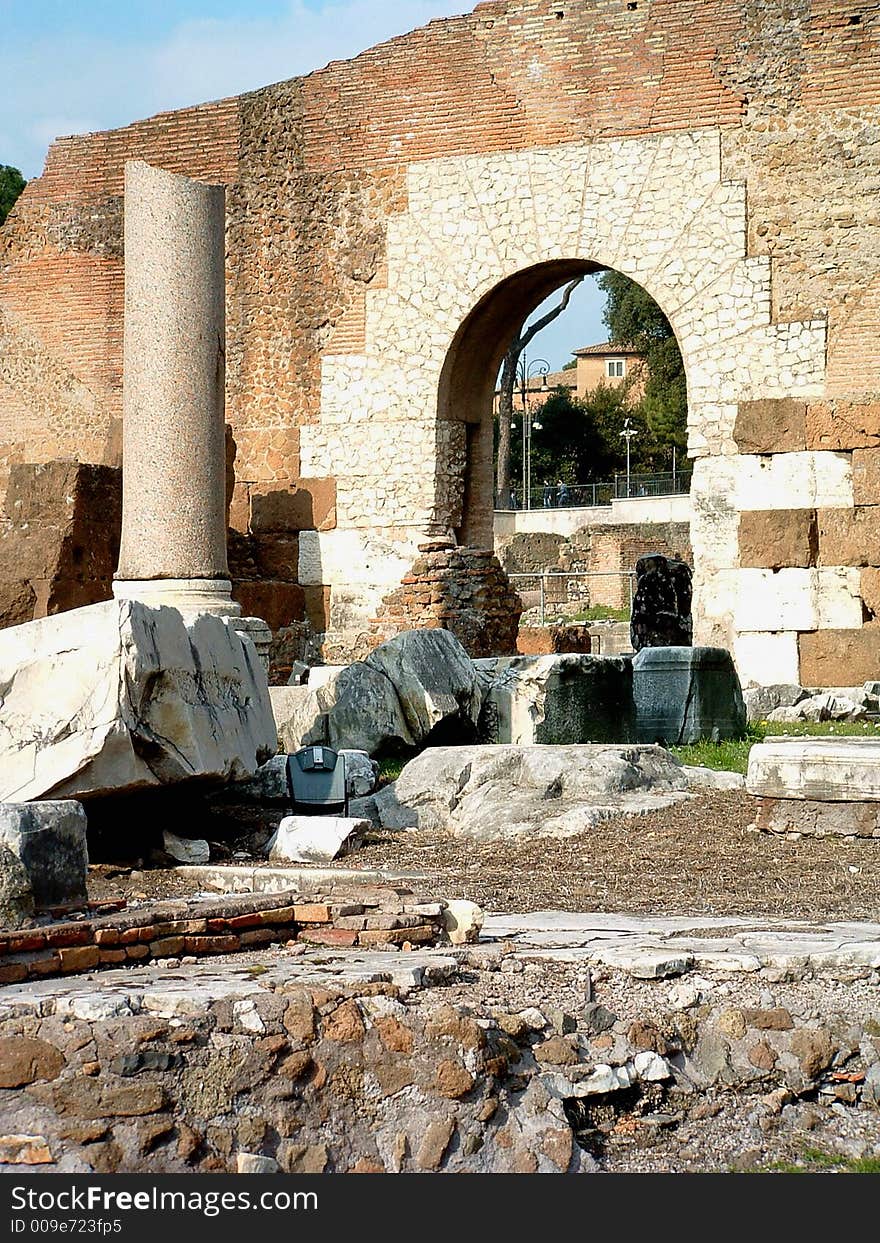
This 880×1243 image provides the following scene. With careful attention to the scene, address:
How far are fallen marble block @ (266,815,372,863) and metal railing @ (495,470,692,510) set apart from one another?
1196 inches

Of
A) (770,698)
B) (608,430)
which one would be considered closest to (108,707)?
(770,698)

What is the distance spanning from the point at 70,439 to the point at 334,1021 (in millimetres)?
13479

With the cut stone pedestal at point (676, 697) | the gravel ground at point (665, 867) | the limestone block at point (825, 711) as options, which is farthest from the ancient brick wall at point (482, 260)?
the gravel ground at point (665, 867)

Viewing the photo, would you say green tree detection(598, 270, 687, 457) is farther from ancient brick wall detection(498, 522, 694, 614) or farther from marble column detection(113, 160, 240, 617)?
marble column detection(113, 160, 240, 617)

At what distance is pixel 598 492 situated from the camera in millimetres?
42875

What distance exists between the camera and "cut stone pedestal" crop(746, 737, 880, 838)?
7.24 m

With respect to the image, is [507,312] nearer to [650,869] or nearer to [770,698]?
[770,698]

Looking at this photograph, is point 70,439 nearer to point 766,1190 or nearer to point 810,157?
point 810,157

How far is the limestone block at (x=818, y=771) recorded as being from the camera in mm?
7246

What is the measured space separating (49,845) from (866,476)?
9.79 m

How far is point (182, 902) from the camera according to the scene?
519 cm

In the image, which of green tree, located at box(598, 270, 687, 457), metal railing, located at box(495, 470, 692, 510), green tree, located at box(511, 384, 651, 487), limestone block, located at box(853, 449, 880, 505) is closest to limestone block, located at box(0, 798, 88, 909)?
limestone block, located at box(853, 449, 880, 505)

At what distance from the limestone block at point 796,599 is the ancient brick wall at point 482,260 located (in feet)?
0.07

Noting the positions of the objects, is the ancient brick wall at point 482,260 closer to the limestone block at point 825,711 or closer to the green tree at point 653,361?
the limestone block at point 825,711
